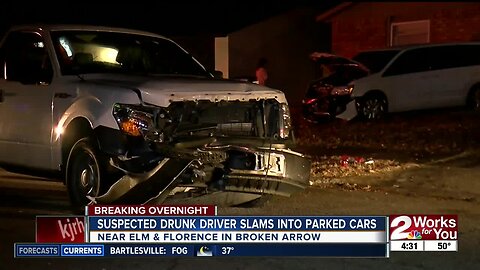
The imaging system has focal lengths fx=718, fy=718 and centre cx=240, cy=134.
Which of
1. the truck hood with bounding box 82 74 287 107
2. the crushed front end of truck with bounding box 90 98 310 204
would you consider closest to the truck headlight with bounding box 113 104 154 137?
the crushed front end of truck with bounding box 90 98 310 204

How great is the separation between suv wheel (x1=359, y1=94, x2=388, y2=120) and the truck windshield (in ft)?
24.9

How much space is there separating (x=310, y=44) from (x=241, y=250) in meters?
21.4

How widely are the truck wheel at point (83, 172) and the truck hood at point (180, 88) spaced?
2.21 feet

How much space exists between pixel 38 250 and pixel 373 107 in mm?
10928

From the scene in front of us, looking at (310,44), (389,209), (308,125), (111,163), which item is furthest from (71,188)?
(310,44)

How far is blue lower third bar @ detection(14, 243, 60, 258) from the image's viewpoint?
5.83 meters

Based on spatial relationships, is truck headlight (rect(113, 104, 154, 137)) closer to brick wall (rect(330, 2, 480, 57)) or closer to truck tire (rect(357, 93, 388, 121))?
truck tire (rect(357, 93, 388, 121))

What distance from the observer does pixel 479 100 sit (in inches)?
624

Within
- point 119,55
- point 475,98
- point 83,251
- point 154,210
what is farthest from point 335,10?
point 83,251

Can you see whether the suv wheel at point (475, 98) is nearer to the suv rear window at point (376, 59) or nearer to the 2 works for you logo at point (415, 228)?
the suv rear window at point (376, 59)

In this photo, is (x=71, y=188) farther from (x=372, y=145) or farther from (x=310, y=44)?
(x=310, y=44)

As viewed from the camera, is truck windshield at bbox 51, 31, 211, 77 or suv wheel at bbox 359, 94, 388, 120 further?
suv wheel at bbox 359, 94, 388, 120

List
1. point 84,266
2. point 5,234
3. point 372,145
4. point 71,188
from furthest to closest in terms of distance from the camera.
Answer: point 372,145
point 71,188
point 5,234
point 84,266

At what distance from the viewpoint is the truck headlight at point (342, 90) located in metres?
15.6
